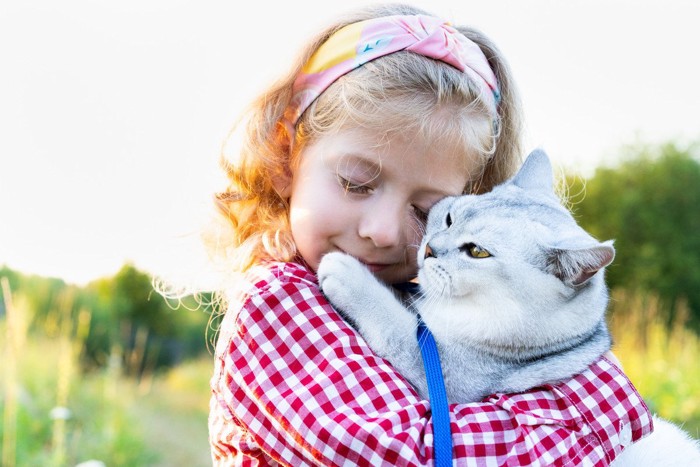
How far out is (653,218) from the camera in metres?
13.8

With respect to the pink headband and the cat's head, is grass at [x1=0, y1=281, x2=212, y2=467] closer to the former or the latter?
the pink headband

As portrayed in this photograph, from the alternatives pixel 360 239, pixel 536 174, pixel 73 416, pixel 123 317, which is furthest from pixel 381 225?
pixel 123 317

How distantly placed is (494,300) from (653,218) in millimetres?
13295

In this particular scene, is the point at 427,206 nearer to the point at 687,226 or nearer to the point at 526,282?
the point at 526,282

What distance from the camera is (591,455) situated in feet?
5.03

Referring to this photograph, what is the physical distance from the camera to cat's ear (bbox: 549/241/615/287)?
1.60m

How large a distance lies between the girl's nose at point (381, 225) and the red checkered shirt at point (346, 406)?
0.21 metres

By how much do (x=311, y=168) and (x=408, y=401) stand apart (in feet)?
2.34

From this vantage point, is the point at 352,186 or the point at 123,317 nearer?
the point at 352,186

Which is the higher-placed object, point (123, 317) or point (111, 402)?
point (111, 402)

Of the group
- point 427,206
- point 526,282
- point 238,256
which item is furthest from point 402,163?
point 238,256

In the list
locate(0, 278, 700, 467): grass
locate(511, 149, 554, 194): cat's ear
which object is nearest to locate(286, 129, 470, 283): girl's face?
locate(511, 149, 554, 194): cat's ear

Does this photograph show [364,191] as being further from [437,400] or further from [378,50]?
[437,400]

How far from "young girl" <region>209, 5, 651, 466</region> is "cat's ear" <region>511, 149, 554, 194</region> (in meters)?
0.12
